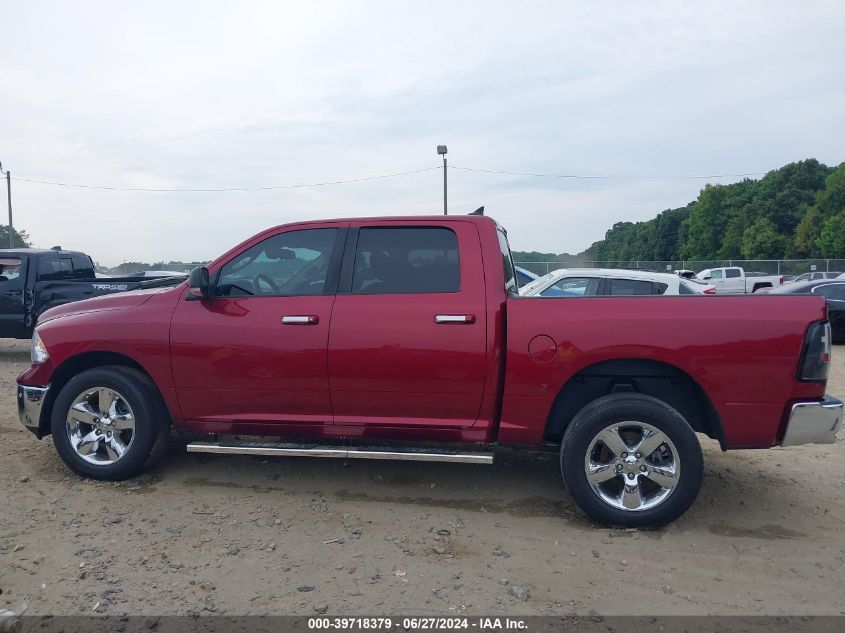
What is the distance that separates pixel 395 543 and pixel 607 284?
6216 millimetres

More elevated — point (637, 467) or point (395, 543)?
point (637, 467)

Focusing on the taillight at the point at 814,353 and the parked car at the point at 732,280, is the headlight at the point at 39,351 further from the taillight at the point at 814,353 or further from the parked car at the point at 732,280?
the parked car at the point at 732,280

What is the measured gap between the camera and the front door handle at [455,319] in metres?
4.34

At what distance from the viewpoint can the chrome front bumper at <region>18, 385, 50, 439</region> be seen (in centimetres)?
491

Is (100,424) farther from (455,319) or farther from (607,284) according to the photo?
(607,284)

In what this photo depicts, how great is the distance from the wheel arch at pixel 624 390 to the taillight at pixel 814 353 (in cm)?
61

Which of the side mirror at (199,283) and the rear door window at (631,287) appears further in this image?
the rear door window at (631,287)

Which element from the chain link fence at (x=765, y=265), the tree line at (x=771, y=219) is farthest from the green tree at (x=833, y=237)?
the chain link fence at (x=765, y=265)

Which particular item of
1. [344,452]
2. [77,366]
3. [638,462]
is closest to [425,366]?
[344,452]

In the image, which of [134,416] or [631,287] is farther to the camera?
[631,287]

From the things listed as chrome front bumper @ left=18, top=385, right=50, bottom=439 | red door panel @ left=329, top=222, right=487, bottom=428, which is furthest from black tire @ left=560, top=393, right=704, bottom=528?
chrome front bumper @ left=18, top=385, right=50, bottom=439

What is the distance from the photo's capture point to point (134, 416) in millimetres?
4762

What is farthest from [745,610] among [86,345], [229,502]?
[86,345]

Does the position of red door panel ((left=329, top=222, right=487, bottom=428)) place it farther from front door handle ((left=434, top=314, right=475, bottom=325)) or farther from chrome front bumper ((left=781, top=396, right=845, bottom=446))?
chrome front bumper ((left=781, top=396, right=845, bottom=446))
